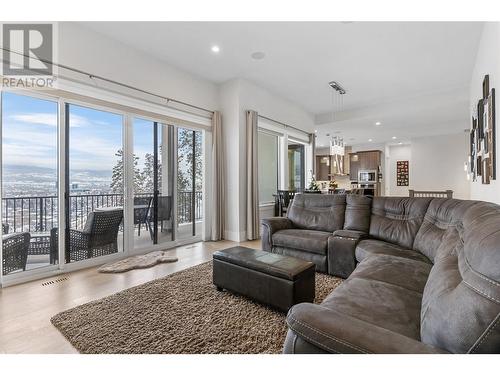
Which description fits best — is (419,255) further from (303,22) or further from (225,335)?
(303,22)

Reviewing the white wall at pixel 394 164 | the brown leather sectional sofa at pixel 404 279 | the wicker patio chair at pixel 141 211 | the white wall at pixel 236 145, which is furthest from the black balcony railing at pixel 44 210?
the white wall at pixel 394 164

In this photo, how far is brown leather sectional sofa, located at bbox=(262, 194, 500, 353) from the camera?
80 centimetres

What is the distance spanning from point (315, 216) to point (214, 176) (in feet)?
6.86

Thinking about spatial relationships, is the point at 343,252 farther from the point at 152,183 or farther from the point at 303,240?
the point at 152,183

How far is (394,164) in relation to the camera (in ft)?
36.1

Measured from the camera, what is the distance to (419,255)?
2324mm

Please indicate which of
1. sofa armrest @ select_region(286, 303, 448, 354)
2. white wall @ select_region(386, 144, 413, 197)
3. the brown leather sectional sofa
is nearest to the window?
the brown leather sectional sofa

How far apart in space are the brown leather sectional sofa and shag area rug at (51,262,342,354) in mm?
599

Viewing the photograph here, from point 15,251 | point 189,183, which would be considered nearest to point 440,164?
point 189,183

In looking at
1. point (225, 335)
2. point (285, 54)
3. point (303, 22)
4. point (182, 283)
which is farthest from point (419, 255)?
point (285, 54)

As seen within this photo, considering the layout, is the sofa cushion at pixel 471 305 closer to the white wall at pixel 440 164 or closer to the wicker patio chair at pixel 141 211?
the wicker patio chair at pixel 141 211

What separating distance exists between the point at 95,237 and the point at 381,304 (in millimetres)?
3461

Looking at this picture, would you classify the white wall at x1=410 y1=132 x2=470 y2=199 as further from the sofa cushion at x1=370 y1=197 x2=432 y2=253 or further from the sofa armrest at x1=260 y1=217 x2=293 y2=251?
the sofa armrest at x1=260 y1=217 x2=293 y2=251

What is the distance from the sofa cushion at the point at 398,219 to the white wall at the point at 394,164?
8785 millimetres
